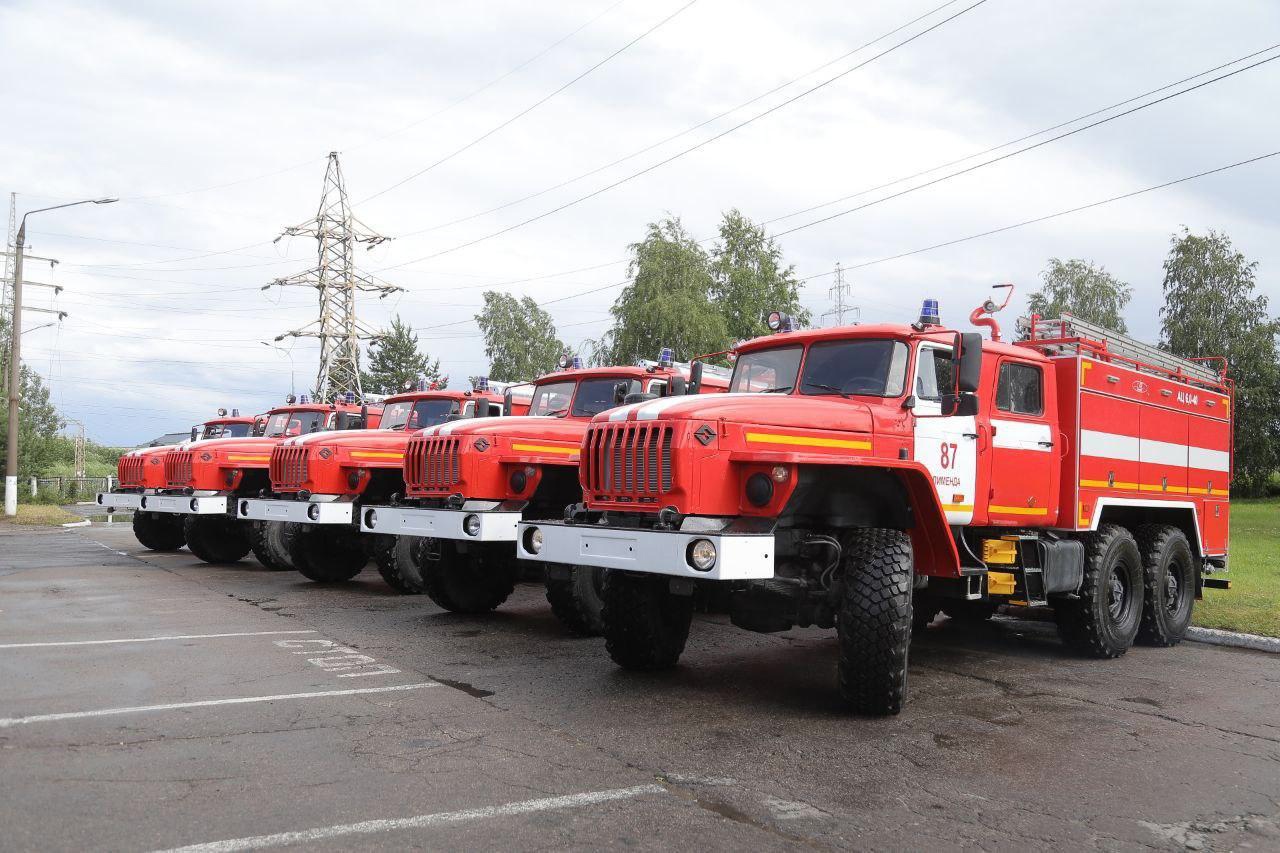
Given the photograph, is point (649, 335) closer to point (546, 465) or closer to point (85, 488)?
point (85, 488)

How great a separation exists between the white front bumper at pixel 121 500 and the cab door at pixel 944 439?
12778mm

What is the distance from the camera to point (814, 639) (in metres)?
9.47

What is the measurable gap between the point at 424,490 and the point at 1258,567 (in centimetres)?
1357

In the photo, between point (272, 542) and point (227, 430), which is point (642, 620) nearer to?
point (272, 542)

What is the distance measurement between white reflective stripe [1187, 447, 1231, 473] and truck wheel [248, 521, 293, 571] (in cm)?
1076

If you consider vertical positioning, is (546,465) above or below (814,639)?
above

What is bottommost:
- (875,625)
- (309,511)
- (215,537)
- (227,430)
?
(215,537)

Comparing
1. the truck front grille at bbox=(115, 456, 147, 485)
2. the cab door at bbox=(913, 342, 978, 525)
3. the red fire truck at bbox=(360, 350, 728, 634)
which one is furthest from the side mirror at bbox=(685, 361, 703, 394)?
the truck front grille at bbox=(115, 456, 147, 485)

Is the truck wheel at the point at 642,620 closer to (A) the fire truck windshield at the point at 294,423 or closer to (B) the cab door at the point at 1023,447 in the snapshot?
(B) the cab door at the point at 1023,447

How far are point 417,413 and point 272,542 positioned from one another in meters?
2.84

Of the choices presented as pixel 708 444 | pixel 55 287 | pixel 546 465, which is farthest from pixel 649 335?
pixel 708 444

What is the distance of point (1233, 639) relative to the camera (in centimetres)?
990

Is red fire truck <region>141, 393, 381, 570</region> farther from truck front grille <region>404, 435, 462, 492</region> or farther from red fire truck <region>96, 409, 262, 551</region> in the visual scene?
truck front grille <region>404, 435, 462, 492</region>

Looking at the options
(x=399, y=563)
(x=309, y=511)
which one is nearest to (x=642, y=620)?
(x=399, y=563)
